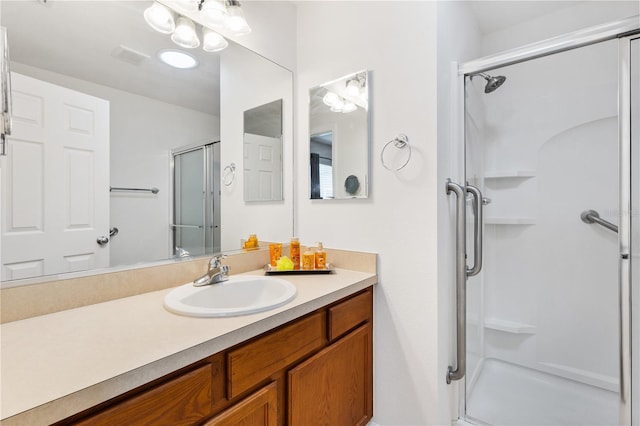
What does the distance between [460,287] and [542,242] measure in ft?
3.52

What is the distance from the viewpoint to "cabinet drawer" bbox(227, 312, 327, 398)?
0.86m

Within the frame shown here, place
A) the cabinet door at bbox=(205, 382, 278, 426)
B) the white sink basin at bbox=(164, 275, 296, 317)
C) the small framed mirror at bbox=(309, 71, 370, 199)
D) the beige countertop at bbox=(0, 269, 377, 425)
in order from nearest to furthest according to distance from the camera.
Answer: the beige countertop at bbox=(0, 269, 377, 425)
the cabinet door at bbox=(205, 382, 278, 426)
the white sink basin at bbox=(164, 275, 296, 317)
the small framed mirror at bbox=(309, 71, 370, 199)

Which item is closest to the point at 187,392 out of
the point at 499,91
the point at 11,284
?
the point at 11,284

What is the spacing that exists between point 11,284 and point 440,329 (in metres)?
1.57

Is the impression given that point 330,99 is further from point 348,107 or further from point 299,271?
point 299,271

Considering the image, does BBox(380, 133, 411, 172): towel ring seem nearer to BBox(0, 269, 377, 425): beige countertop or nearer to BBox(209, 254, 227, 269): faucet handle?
BBox(0, 269, 377, 425): beige countertop

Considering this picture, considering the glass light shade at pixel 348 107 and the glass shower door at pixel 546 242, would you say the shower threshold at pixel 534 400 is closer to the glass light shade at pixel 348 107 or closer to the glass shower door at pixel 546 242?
the glass shower door at pixel 546 242

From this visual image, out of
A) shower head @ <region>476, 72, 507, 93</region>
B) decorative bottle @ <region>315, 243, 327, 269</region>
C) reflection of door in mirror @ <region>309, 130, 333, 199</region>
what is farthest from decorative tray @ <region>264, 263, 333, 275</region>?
shower head @ <region>476, 72, 507, 93</region>

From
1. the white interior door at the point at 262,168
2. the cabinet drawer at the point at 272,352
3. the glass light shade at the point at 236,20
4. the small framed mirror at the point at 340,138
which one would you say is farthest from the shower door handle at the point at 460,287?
the glass light shade at the point at 236,20

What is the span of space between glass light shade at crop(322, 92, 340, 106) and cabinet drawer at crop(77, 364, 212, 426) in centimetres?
139

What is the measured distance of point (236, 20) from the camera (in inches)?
56.6

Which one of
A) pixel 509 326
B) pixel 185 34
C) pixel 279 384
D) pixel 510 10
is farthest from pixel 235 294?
pixel 510 10

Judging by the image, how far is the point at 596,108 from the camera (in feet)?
6.22

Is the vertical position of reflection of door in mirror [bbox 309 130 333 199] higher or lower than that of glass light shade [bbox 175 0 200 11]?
lower
